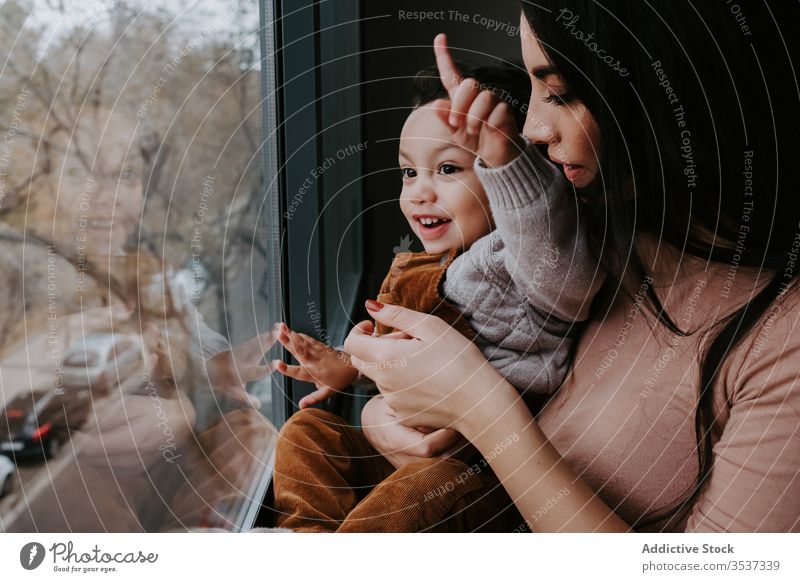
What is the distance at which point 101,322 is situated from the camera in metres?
0.47

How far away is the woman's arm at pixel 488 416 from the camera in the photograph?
542 millimetres

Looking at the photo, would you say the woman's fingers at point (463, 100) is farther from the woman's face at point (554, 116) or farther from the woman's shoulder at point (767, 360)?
the woman's shoulder at point (767, 360)

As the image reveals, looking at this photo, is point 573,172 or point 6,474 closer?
point 6,474

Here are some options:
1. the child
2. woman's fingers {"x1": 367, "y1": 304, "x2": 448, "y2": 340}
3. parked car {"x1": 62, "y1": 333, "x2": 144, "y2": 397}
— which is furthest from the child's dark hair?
parked car {"x1": 62, "y1": 333, "x2": 144, "y2": 397}

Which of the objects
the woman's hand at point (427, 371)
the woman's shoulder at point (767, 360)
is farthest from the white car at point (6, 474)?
the woman's shoulder at point (767, 360)

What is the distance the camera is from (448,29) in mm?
534

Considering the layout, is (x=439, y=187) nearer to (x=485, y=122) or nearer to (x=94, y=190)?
(x=485, y=122)

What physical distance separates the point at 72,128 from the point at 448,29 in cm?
26

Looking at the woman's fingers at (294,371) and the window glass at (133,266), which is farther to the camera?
the woman's fingers at (294,371)

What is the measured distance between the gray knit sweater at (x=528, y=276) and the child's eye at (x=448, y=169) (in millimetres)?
16

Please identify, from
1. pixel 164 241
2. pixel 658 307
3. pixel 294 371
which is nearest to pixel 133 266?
pixel 164 241

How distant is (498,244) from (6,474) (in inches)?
13.5

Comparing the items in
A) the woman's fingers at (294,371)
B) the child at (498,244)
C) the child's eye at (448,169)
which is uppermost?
the child's eye at (448,169)
